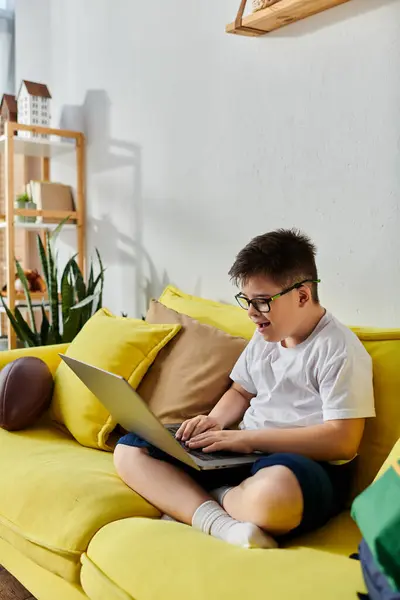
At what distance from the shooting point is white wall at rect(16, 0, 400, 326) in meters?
2.07

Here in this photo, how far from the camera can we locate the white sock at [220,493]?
1.57m

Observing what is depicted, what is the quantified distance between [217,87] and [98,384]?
1481 millimetres

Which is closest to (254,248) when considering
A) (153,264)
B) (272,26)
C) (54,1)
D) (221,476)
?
(221,476)

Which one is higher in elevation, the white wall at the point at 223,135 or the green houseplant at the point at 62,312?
the white wall at the point at 223,135

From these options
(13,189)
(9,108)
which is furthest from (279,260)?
(9,108)

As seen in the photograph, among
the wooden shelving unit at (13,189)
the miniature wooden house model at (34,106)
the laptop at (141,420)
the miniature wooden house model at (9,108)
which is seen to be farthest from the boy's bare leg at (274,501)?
the miniature wooden house model at (9,108)

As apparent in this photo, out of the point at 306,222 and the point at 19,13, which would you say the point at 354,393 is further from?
the point at 19,13

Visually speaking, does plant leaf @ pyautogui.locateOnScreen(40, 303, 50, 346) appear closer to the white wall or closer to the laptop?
the white wall

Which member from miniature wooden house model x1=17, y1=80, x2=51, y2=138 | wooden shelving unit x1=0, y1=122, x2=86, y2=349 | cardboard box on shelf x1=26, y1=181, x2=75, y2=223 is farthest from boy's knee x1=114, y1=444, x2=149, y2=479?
miniature wooden house model x1=17, y1=80, x2=51, y2=138

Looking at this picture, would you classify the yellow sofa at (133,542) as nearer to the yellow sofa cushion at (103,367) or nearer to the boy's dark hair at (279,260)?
the yellow sofa cushion at (103,367)

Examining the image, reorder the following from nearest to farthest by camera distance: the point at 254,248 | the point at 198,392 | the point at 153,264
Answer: the point at 254,248 < the point at 198,392 < the point at 153,264

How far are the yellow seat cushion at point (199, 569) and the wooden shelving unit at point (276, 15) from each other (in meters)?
1.59

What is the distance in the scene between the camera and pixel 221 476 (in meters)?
1.64

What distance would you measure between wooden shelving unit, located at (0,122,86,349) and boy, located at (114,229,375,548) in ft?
6.34
